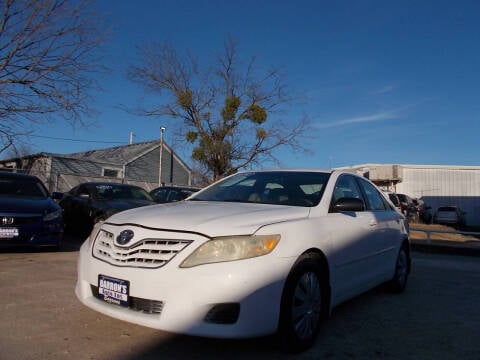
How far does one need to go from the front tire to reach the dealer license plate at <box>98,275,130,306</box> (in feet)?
3.53

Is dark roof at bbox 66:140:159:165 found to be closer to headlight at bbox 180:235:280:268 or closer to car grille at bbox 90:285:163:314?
car grille at bbox 90:285:163:314

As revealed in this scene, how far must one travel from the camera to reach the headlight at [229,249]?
2736 millimetres

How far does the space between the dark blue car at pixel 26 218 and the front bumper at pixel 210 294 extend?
175 inches

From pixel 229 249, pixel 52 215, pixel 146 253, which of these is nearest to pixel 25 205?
pixel 52 215

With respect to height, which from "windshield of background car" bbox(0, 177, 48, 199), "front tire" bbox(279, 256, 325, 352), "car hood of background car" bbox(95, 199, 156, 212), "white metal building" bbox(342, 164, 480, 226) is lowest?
"front tire" bbox(279, 256, 325, 352)

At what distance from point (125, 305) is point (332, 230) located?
1751 mm

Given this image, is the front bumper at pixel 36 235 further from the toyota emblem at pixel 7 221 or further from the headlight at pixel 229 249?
the headlight at pixel 229 249

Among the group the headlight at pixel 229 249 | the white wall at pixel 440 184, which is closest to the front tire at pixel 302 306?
the headlight at pixel 229 249

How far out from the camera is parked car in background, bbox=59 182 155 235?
875 cm

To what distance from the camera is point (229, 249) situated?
2.78 metres

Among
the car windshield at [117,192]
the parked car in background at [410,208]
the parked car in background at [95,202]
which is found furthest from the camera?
the parked car in background at [410,208]

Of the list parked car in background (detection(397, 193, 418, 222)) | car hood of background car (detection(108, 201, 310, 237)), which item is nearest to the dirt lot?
parked car in background (detection(397, 193, 418, 222))

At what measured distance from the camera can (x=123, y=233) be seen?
306cm

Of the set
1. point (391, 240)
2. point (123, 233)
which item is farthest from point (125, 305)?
point (391, 240)
